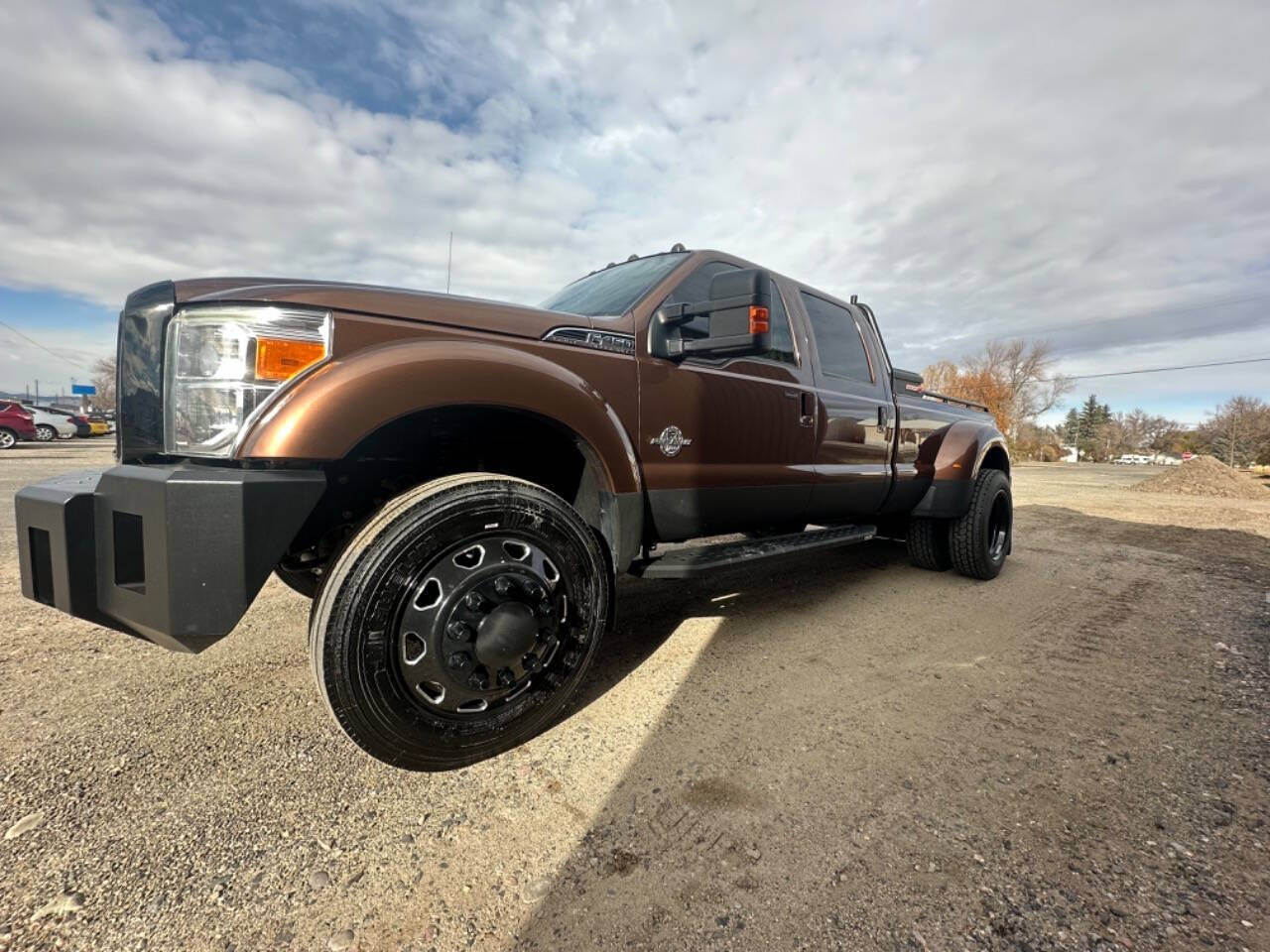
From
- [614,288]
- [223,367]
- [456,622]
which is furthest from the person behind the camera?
[614,288]

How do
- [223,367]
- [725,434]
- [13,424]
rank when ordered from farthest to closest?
[13,424] → [725,434] → [223,367]

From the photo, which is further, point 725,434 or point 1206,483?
point 1206,483

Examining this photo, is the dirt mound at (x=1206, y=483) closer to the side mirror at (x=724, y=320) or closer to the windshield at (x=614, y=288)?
the windshield at (x=614, y=288)

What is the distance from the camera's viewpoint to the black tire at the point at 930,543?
4.37 metres

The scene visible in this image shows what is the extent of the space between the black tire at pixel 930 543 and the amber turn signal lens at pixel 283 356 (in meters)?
4.12

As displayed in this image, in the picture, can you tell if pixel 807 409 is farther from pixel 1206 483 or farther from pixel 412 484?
pixel 1206 483

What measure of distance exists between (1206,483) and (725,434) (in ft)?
53.4

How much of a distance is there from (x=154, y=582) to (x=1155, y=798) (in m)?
2.79

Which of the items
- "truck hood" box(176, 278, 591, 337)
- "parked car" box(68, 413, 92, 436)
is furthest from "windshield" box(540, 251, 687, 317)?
"parked car" box(68, 413, 92, 436)

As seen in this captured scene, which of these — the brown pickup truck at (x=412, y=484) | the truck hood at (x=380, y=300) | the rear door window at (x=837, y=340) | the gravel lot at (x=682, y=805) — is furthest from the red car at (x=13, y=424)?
the rear door window at (x=837, y=340)

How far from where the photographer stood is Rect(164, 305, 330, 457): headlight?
1516mm

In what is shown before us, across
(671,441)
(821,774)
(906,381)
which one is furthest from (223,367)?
(906,381)

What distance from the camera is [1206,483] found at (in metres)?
12.9

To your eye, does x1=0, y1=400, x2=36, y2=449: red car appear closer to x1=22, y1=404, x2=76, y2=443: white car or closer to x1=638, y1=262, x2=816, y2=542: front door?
x1=22, y1=404, x2=76, y2=443: white car
